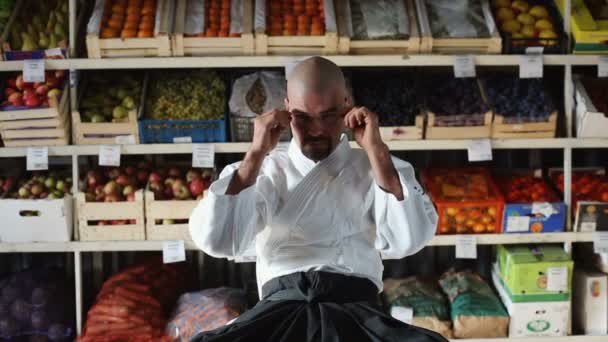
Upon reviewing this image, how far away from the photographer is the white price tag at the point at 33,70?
3.13m

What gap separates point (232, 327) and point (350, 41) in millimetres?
1805

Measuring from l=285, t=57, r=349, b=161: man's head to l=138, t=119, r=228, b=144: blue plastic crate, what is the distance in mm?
1331

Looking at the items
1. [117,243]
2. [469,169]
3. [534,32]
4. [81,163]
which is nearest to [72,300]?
[117,243]

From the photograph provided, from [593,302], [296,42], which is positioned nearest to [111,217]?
[296,42]

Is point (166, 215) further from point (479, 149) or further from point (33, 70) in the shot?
point (479, 149)

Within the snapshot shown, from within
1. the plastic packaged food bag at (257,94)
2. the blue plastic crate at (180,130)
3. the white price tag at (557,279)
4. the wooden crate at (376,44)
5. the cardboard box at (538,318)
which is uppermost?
the wooden crate at (376,44)

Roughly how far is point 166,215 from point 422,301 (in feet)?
4.39

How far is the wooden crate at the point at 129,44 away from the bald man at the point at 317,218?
127cm

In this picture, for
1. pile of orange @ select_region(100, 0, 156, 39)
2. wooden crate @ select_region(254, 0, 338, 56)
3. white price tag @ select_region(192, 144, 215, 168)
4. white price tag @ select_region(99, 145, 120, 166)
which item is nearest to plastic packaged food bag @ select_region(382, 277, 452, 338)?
white price tag @ select_region(192, 144, 215, 168)

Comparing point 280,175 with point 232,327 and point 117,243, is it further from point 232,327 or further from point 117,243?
point 117,243

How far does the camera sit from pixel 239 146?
3236mm

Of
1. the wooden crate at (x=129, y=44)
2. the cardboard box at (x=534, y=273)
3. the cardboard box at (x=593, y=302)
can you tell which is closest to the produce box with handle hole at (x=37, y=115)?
the wooden crate at (x=129, y=44)

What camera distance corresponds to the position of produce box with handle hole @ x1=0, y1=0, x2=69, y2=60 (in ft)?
10.6

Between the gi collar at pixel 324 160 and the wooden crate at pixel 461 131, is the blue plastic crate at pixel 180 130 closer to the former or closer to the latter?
the wooden crate at pixel 461 131
